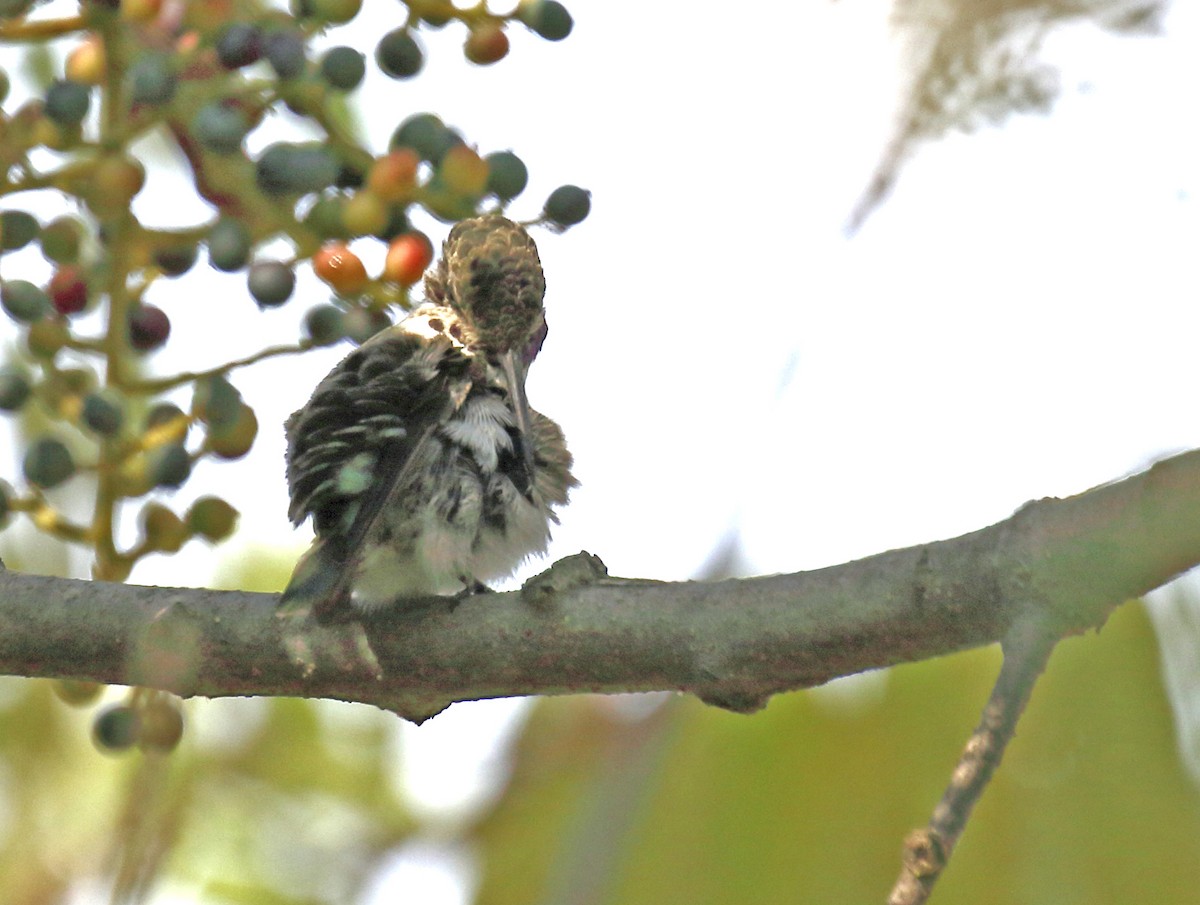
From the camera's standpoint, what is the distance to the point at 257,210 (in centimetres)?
264

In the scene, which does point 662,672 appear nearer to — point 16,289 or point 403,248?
point 403,248

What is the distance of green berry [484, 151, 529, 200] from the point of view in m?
2.75

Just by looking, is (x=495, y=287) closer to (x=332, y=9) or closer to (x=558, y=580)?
(x=332, y=9)

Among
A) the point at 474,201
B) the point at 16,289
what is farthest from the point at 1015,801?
→ the point at 16,289

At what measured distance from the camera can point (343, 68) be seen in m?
2.64

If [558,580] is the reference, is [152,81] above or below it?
above

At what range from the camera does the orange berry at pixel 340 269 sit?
8.84 feet

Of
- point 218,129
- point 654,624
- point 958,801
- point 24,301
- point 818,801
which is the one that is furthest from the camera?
point 818,801

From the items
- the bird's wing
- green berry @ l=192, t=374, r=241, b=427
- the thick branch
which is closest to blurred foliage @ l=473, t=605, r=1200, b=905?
the thick branch

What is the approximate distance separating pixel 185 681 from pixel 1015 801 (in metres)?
1.48

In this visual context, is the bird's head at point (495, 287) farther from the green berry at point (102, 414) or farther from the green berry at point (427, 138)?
the green berry at point (102, 414)

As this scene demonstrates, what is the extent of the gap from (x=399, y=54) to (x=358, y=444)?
712mm

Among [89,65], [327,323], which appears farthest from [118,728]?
[89,65]

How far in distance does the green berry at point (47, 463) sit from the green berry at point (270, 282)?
436 mm
